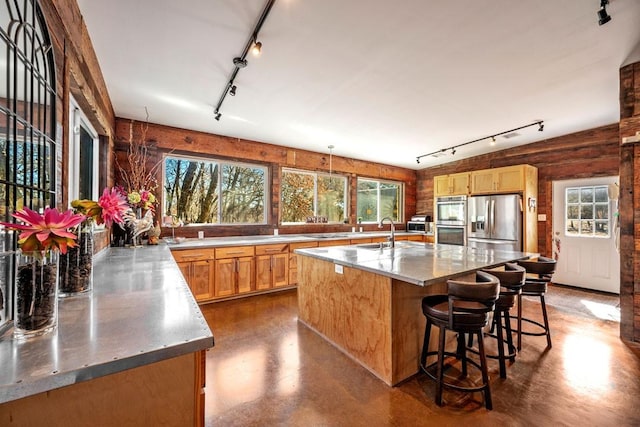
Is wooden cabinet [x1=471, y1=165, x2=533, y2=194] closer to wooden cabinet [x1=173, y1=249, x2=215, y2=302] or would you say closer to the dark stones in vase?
wooden cabinet [x1=173, y1=249, x2=215, y2=302]

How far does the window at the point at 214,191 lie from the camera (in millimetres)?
4145

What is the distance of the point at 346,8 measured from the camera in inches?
74.9

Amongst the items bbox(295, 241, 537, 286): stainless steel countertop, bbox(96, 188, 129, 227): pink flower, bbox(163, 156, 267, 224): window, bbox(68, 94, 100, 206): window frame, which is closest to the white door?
bbox(295, 241, 537, 286): stainless steel countertop

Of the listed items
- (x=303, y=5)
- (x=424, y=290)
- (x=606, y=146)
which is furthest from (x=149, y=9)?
(x=606, y=146)

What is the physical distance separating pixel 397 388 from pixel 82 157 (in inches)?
135

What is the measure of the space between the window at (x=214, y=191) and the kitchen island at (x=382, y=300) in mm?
2272

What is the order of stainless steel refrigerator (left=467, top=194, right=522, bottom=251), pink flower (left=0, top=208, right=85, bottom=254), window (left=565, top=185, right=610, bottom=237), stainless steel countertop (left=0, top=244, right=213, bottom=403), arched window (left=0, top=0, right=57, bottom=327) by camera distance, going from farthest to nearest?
1. stainless steel refrigerator (left=467, top=194, right=522, bottom=251)
2. window (left=565, top=185, right=610, bottom=237)
3. arched window (left=0, top=0, right=57, bottom=327)
4. pink flower (left=0, top=208, right=85, bottom=254)
5. stainless steel countertop (left=0, top=244, right=213, bottom=403)

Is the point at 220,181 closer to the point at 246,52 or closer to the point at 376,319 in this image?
the point at 246,52

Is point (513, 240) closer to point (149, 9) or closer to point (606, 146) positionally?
point (606, 146)

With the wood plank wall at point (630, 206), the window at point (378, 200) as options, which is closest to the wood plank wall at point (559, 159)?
the window at point (378, 200)

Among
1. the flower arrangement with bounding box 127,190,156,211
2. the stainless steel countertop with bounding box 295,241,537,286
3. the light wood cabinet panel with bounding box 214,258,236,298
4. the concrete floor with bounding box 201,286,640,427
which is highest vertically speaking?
the flower arrangement with bounding box 127,190,156,211

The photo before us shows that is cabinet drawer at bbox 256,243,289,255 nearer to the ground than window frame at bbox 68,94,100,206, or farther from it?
nearer to the ground

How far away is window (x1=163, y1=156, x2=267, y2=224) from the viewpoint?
13.6ft

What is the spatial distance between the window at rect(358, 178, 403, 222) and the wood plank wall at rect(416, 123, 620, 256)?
1.71 metres
